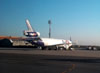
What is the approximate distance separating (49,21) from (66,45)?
768 inches

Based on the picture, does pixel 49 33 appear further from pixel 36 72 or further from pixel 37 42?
pixel 36 72

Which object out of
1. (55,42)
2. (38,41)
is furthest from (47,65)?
(55,42)

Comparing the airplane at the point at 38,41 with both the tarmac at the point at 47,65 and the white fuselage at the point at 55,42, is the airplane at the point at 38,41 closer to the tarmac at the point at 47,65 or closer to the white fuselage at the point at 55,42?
the white fuselage at the point at 55,42

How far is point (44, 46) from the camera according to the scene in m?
67.5

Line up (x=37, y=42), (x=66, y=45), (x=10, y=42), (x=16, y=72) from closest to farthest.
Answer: (x=16, y=72) → (x=37, y=42) → (x=66, y=45) → (x=10, y=42)

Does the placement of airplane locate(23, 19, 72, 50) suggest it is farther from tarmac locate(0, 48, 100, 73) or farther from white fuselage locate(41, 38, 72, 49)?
tarmac locate(0, 48, 100, 73)

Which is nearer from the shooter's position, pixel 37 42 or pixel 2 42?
pixel 37 42

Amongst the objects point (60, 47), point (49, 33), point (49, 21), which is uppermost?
point (49, 21)

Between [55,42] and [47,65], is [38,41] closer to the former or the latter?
[55,42]

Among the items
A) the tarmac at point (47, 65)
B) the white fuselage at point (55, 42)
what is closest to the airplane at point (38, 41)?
the white fuselage at point (55, 42)

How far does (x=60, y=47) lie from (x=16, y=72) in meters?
58.1

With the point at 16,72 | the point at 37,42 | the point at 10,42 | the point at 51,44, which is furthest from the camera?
the point at 10,42

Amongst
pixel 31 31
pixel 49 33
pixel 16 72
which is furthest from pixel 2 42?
pixel 16 72

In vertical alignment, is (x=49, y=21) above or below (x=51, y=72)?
above
